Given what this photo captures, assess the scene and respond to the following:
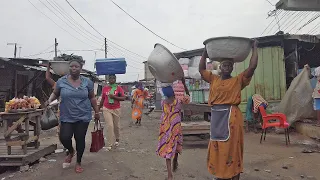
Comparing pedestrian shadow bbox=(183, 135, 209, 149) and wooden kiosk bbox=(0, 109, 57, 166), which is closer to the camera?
wooden kiosk bbox=(0, 109, 57, 166)

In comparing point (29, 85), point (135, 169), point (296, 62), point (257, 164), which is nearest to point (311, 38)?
point (296, 62)

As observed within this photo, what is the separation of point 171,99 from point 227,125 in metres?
Answer: 1.38

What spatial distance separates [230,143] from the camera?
3.41 meters

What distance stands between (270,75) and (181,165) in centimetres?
605

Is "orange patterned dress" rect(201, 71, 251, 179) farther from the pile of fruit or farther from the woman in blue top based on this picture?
the pile of fruit

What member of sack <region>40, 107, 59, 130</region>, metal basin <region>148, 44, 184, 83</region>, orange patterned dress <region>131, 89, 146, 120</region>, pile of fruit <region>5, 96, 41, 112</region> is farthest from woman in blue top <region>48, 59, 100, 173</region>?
orange patterned dress <region>131, 89, 146, 120</region>

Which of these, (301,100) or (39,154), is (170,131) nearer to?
(39,154)

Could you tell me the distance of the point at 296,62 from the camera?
33.1 ft

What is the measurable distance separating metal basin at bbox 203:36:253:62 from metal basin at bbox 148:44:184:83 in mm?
840

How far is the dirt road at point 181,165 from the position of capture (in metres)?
4.67

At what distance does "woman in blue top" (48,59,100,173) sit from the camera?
15.8 feet

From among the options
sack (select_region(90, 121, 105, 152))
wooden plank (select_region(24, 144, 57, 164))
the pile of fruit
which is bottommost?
wooden plank (select_region(24, 144, 57, 164))

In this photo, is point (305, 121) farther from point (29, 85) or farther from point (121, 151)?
point (29, 85)

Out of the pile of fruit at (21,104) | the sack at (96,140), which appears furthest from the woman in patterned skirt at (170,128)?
the pile of fruit at (21,104)
